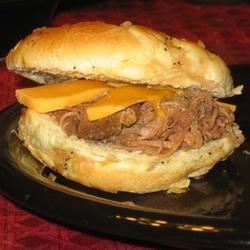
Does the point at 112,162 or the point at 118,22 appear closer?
the point at 112,162

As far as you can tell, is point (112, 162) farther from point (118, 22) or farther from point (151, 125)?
point (118, 22)

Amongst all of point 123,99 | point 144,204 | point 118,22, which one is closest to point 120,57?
point 123,99

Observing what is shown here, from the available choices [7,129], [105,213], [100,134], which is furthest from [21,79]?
[105,213]

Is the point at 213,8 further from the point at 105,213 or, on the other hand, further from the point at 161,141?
the point at 105,213

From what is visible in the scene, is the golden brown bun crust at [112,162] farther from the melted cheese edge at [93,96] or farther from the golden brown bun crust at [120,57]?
the golden brown bun crust at [120,57]

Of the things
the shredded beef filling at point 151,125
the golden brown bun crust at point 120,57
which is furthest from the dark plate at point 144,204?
the golden brown bun crust at point 120,57

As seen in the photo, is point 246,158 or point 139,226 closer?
point 139,226
